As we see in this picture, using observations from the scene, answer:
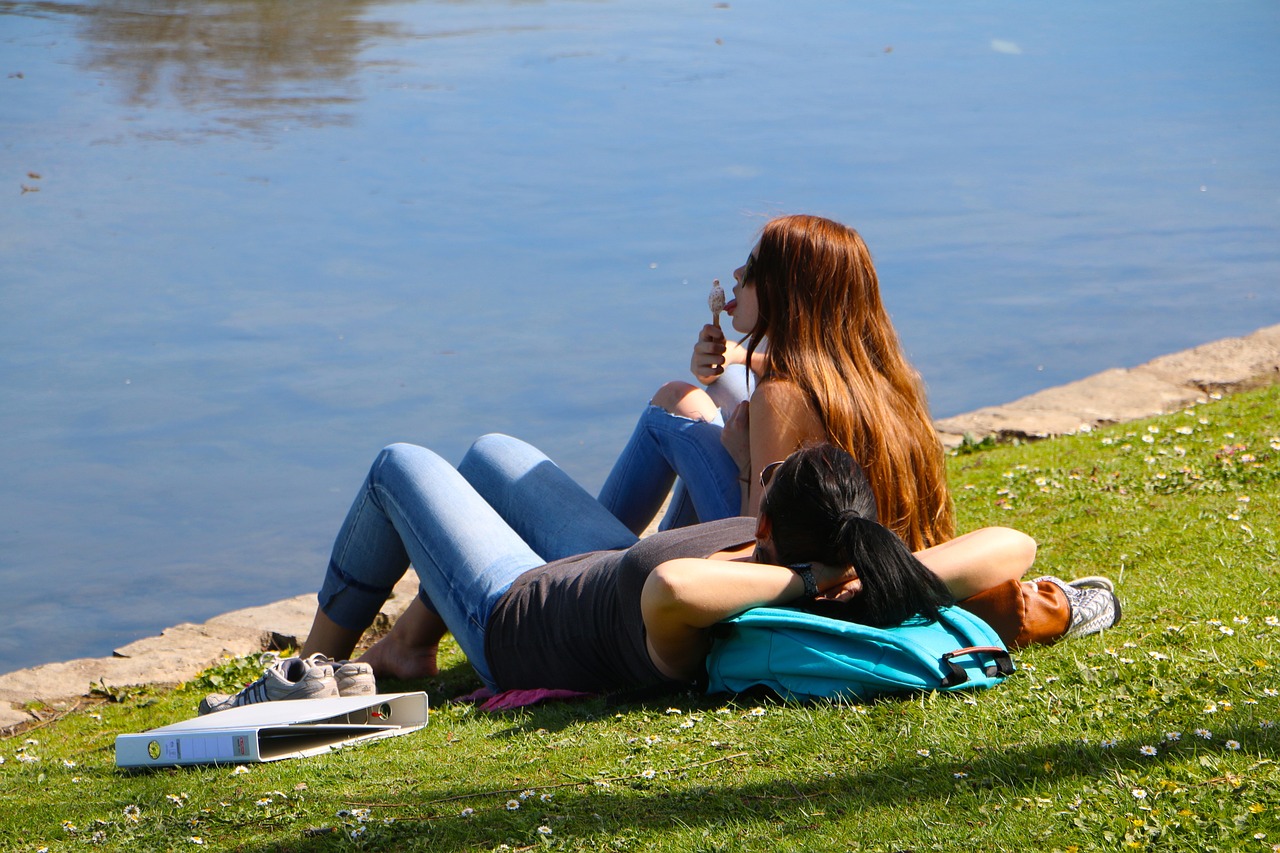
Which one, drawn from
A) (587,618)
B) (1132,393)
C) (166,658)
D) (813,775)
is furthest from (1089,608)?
(1132,393)

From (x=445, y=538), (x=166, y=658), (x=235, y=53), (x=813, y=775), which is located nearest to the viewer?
(x=813, y=775)

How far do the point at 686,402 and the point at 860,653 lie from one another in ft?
4.07

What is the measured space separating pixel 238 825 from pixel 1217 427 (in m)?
4.55

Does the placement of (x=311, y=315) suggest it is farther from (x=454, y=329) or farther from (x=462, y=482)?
(x=462, y=482)

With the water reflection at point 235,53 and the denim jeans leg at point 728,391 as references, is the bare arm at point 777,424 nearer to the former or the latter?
the denim jeans leg at point 728,391

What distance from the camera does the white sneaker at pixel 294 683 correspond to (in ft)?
10.6

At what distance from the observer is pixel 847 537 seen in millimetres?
2658

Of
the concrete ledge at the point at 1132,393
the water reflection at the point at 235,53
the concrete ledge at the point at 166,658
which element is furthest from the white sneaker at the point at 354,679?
the water reflection at the point at 235,53

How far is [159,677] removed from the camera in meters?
4.63

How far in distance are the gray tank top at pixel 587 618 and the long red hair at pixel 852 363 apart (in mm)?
344

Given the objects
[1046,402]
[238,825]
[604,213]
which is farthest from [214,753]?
[604,213]

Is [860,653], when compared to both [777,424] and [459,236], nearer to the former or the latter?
[777,424]

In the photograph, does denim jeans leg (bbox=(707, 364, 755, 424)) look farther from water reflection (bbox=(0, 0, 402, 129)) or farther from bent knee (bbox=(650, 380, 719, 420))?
water reflection (bbox=(0, 0, 402, 129))

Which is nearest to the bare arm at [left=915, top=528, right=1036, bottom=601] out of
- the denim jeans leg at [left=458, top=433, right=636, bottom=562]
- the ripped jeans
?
the ripped jeans
